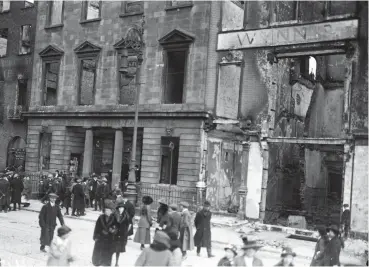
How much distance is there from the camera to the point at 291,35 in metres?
20.9

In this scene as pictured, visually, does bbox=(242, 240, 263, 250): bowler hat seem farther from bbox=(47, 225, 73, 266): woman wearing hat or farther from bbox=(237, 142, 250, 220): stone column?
bbox=(237, 142, 250, 220): stone column

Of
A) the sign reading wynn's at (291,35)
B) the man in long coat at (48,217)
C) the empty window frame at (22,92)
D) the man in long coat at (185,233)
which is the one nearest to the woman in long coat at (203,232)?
the man in long coat at (185,233)

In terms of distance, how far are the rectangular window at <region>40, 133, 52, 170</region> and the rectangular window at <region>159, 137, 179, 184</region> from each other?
843 centimetres

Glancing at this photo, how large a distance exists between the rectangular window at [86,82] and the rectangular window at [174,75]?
5.45 m

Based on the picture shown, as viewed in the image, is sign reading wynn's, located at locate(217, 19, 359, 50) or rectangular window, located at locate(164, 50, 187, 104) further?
rectangular window, located at locate(164, 50, 187, 104)

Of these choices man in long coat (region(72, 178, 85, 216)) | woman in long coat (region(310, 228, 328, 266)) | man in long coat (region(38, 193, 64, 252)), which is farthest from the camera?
man in long coat (region(72, 178, 85, 216))

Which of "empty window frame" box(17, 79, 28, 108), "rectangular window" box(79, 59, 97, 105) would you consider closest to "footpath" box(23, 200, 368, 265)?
"rectangular window" box(79, 59, 97, 105)

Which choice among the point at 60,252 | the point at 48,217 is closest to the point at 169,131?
the point at 48,217

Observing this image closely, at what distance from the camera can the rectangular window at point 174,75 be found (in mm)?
24938

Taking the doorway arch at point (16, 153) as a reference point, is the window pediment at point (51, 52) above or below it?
above

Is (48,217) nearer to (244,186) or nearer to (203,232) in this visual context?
(203,232)

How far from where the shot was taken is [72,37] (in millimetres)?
28625

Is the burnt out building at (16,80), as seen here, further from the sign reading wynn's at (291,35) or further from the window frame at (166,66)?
the sign reading wynn's at (291,35)

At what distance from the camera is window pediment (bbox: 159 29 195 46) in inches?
944
